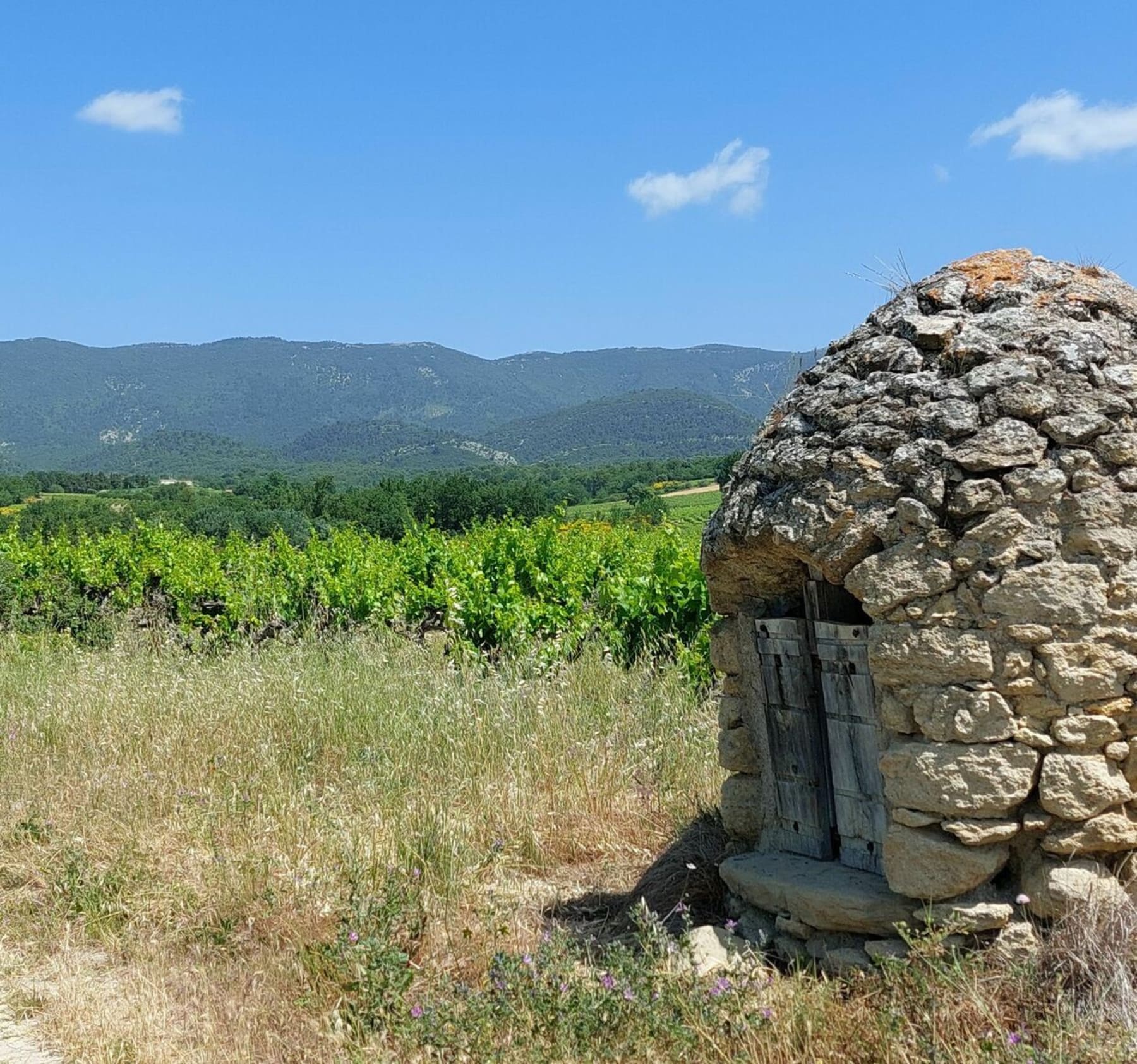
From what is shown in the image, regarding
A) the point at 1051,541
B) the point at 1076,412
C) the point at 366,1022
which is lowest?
the point at 366,1022

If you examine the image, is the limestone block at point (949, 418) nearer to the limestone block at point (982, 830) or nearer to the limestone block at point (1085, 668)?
the limestone block at point (1085, 668)

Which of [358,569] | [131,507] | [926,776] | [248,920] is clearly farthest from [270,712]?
[131,507]

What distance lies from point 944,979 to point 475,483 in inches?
1562

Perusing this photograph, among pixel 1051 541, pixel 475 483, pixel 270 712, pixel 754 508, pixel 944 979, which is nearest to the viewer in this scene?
pixel 944 979

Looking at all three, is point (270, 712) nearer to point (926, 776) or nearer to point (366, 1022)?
point (366, 1022)

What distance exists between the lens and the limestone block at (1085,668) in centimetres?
389

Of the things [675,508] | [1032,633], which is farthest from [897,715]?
[675,508]

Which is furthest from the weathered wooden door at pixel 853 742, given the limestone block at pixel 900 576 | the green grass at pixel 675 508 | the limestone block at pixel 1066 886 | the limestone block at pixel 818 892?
the green grass at pixel 675 508

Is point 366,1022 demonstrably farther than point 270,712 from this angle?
No

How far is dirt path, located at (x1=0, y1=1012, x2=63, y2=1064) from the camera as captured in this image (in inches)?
164

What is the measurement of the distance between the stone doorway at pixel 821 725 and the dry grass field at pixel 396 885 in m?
0.62

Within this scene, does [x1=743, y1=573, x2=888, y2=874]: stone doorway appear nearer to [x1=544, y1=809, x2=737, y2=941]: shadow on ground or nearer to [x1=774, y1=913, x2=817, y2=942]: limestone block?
[x1=774, y1=913, x2=817, y2=942]: limestone block

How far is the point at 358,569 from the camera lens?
1400 cm

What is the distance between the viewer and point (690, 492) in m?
50.6
